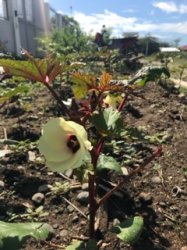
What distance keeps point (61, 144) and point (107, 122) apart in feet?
0.78

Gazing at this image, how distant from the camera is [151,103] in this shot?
4.36 m

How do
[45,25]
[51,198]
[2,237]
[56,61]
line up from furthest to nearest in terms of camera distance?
[45,25] → [51,198] → [56,61] → [2,237]

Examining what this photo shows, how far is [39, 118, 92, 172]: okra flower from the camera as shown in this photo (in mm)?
1237

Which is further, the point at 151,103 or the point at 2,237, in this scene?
the point at 151,103

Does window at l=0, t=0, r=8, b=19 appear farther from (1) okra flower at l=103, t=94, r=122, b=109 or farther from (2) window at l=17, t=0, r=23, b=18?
(1) okra flower at l=103, t=94, r=122, b=109

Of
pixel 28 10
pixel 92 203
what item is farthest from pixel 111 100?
pixel 28 10

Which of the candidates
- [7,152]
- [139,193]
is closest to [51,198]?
[139,193]

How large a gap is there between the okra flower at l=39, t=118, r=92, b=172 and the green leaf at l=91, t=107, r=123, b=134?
17cm

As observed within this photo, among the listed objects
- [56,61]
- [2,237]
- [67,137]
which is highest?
[56,61]

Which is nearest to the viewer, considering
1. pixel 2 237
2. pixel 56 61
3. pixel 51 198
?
pixel 2 237

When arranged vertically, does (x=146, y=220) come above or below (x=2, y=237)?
below

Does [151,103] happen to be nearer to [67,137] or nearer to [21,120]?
[21,120]

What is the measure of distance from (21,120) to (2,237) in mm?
2244

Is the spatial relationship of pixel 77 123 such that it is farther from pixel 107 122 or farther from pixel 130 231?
pixel 130 231
